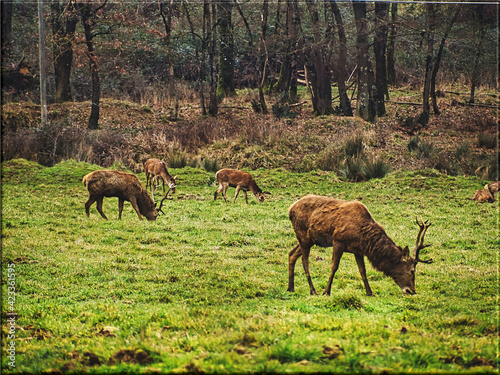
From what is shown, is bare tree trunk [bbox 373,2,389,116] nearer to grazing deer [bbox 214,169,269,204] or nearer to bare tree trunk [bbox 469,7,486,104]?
bare tree trunk [bbox 469,7,486,104]

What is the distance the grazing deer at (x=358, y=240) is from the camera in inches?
229

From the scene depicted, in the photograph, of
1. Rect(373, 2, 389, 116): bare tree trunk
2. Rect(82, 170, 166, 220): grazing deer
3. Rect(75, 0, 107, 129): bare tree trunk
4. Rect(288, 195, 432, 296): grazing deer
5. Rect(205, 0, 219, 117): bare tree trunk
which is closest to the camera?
Rect(288, 195, 432, 296): grazing deer

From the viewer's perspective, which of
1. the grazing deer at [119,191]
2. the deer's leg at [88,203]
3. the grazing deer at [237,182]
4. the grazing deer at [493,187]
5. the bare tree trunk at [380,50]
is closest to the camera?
the deer's leg at [88,203]

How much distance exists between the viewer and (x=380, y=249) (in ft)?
19.1

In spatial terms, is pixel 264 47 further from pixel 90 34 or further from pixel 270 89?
pixel 90 34

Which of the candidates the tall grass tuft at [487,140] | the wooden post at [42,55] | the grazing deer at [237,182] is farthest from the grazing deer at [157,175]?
the tall grass tuft at [487,140]

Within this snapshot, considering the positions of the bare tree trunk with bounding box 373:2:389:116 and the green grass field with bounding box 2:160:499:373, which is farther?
the bare tree trunk with bounding box 373:2:389:116

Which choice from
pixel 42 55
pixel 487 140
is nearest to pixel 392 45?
pixel 487 140

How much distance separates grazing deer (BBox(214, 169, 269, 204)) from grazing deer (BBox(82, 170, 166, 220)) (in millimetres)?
1624

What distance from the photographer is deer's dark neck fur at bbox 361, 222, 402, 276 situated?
19.1 ft

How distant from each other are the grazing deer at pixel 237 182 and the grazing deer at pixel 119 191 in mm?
1624

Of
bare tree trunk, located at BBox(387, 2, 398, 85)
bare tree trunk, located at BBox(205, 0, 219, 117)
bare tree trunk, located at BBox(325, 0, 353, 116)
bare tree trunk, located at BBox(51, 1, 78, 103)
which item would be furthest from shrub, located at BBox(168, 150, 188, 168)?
bare tree trunk, located at BBox(387, 2, 398, 85)

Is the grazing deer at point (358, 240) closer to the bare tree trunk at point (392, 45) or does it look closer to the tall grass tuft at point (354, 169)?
the tall grass tuft at point (354, 169)

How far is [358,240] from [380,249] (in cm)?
24
